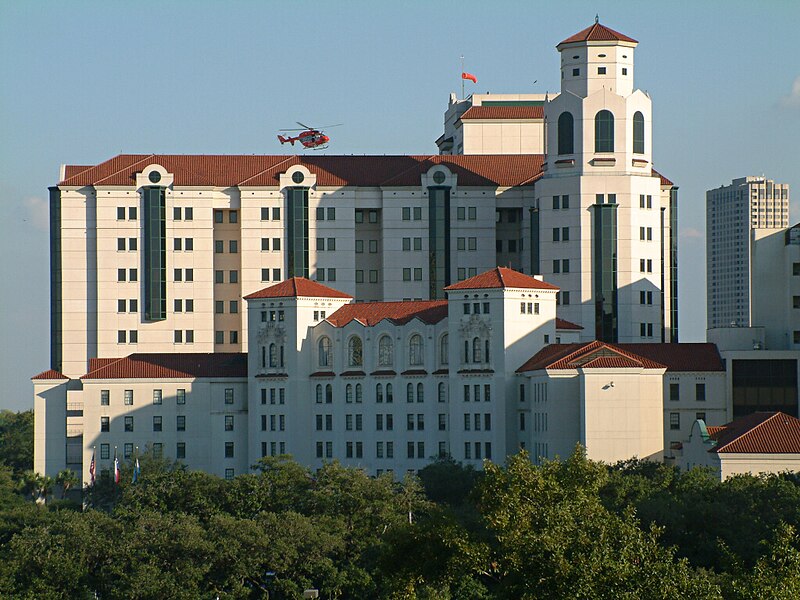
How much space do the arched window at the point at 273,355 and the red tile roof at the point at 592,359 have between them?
2559 centimetres

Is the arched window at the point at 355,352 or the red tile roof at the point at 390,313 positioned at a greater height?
the red tile roof at the point at 390,313

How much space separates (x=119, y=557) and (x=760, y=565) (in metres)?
61.3

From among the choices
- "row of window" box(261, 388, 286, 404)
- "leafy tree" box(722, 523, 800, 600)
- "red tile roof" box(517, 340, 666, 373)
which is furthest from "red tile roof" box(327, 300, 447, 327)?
"leafy tree" box(722, 523, 800, 600)

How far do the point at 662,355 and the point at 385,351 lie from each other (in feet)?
79.2

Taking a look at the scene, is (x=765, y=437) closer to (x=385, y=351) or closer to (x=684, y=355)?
(x=684, y=355)

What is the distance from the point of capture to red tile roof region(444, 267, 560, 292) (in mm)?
178375

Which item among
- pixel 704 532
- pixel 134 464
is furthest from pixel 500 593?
pixel 134 464

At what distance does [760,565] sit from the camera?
3194 inches

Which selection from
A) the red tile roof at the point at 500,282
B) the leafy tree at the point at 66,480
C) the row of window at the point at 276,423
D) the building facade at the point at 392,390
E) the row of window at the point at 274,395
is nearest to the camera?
the building facade at the point at 392,390

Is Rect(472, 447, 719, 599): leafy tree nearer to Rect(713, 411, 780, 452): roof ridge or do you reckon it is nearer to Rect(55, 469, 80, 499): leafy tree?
Rect(713, 411, 780, 452): roof ridge

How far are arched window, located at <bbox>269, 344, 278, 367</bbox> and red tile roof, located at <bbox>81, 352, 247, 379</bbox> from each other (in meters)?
4.71

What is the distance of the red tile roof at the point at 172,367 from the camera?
19400 cm

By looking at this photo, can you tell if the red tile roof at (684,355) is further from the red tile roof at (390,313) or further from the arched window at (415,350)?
the arched window at (415,350)

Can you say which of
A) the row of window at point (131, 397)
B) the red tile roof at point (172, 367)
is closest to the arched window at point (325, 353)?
the red tile roof at point (172, 367)
